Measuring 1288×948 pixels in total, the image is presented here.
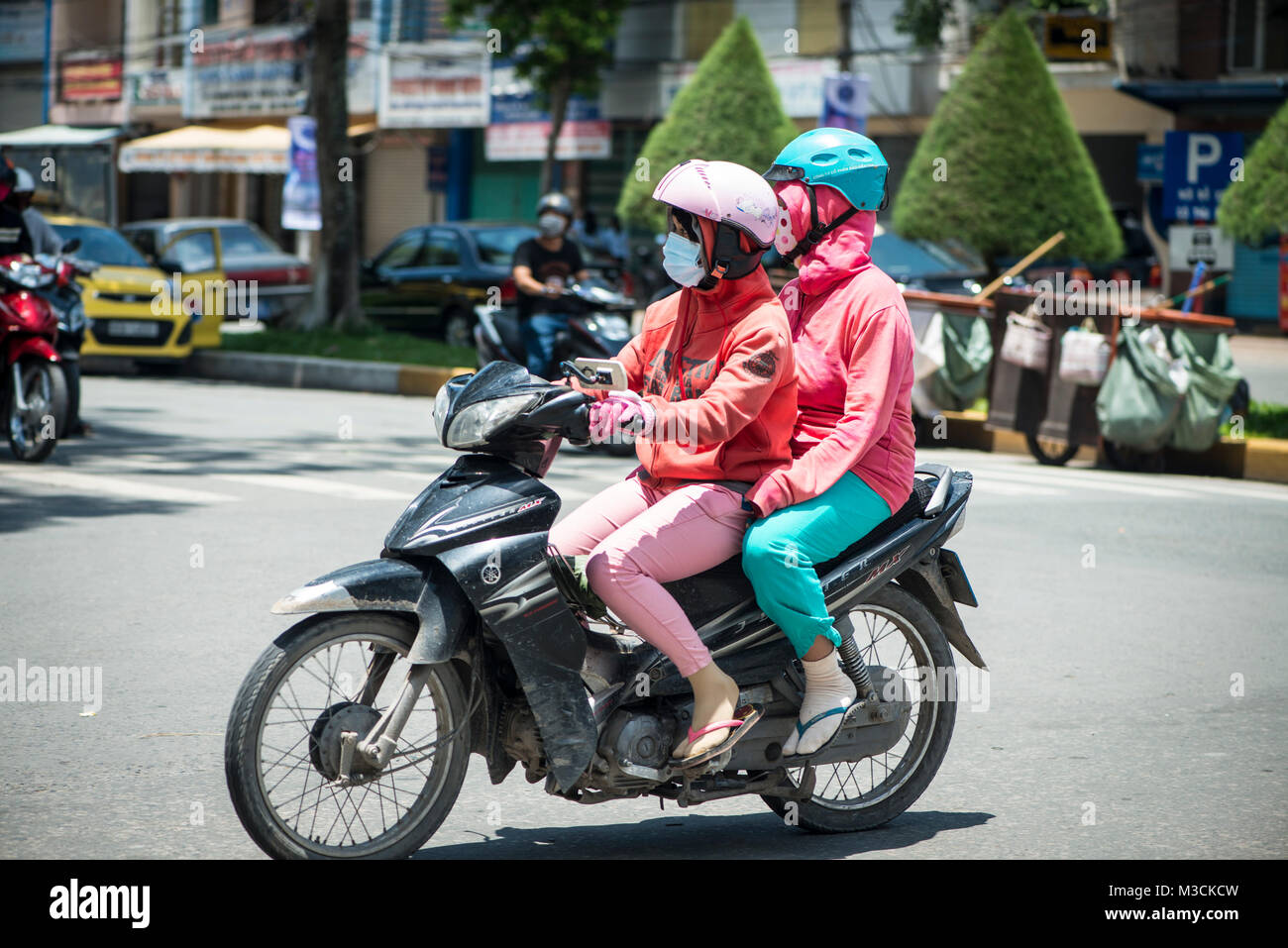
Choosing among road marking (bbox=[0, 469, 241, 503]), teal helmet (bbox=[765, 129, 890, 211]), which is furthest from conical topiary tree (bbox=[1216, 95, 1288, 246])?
teal helmet (bbox=[765, 129, 890, 211])

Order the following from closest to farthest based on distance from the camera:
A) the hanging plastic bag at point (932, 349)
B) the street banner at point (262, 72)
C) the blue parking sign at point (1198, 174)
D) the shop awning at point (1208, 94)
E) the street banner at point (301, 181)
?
1. the hanging plastic bag at point (932, 349)
2. the blue parking sign at point (1198, 174)
3. the street banner at point (301, 181)
4. the shop awning at point (1208, 94)
5. the street banner at point (262, 72)

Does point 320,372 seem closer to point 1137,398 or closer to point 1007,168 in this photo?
point 1007,168

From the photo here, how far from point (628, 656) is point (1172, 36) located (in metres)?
25.3

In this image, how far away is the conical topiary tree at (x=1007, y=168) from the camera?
1855 centimetres

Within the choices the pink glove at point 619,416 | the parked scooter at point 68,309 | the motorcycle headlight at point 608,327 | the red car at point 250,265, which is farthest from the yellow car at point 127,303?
the pink glove at point 619,416

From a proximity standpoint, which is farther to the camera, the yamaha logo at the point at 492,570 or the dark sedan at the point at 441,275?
the dark sedan at the point at 441,275

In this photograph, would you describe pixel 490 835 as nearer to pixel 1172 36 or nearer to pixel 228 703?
pixel 228 703

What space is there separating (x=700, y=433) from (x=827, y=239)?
0.68 m

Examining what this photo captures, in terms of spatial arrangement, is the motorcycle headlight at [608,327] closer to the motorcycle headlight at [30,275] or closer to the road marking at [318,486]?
the road marking at [318,486]

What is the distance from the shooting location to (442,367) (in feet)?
54.2

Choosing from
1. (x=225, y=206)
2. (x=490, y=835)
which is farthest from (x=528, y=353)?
(x=225, y=206)

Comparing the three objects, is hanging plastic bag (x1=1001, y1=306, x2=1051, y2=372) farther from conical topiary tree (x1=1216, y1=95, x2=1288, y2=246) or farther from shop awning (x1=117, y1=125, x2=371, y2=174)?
shop awning (x1=117, y1=125, x2=371, y2=174)

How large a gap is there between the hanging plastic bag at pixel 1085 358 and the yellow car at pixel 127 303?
942 centimetres

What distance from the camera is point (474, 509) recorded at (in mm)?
3648
